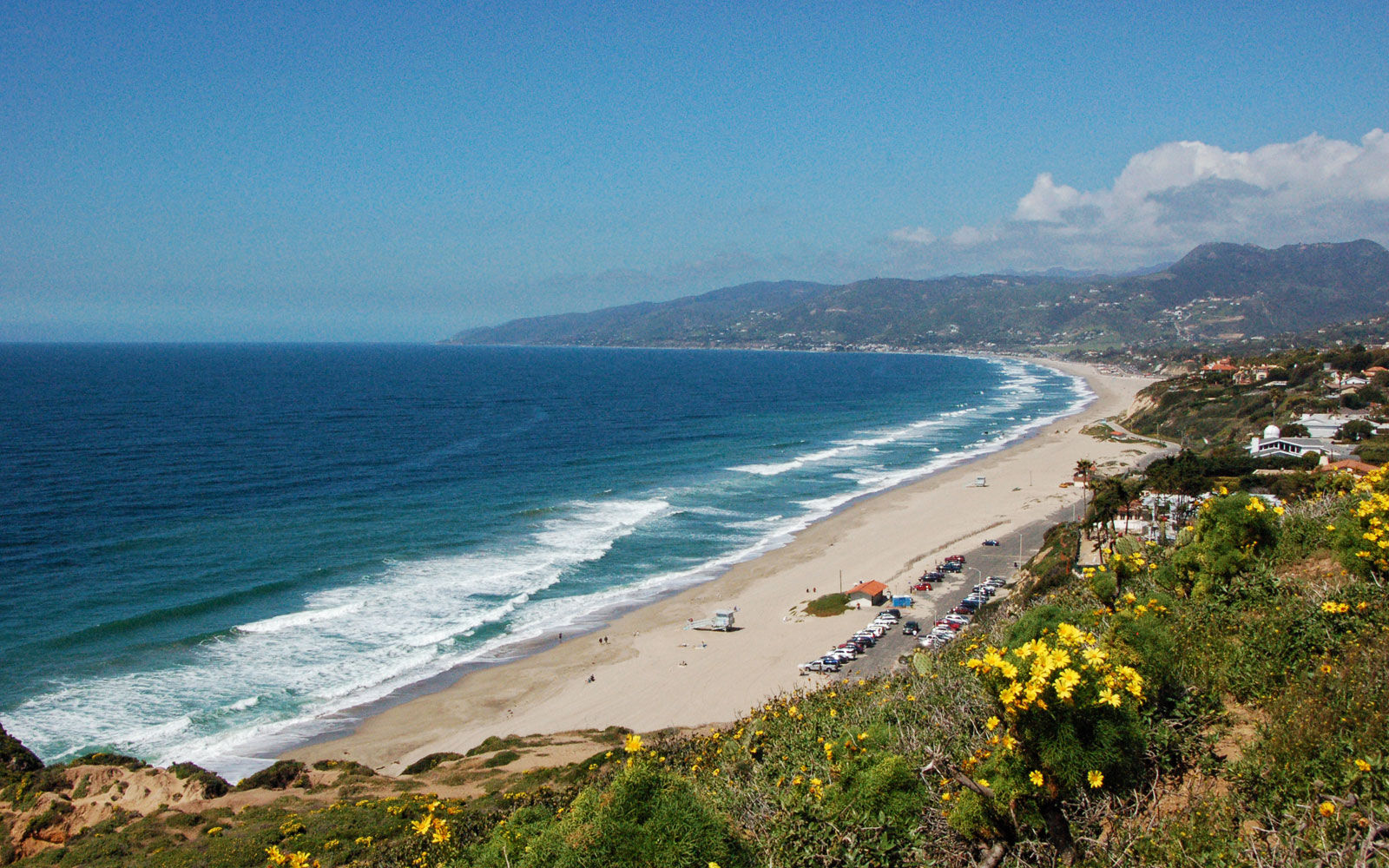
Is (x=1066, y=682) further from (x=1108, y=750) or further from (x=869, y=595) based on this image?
(x=869, y=595)

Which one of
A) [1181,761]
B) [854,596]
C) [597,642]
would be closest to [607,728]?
[597,642]

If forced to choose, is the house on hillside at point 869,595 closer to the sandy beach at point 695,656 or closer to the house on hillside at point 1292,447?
the sandy beach at point 695,656

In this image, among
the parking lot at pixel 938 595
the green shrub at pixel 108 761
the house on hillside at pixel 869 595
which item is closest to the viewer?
the green shrub at pixel 108 761

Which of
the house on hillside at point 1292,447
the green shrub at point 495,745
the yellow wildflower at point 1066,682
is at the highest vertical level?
the yellow wildflower at point 1066,682

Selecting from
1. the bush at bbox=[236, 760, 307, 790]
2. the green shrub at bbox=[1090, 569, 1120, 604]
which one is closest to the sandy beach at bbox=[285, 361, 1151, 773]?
the bush at bbox=[236, 760, 307, 790]

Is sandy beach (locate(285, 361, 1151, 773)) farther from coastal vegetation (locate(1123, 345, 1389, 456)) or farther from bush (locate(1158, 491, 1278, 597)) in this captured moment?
coastal vegetation (locate(1123, 345, 1389, 456))

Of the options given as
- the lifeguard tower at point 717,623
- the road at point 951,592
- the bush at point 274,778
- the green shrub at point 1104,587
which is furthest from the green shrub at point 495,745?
the green shrub at point 1104,587
